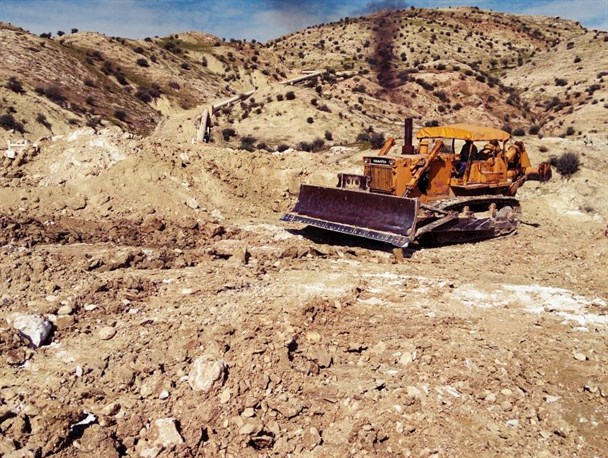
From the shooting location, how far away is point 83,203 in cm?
1210

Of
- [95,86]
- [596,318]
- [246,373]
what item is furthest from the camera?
[95,86]

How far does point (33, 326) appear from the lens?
19.1 ft

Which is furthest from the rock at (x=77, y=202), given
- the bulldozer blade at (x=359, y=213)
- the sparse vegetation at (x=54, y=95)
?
the sparse vegetation at (x=54, y=95)

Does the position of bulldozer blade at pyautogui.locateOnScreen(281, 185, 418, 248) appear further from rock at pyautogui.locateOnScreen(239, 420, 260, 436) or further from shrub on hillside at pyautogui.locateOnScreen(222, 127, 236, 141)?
shrub on hillside at pyautogui.locateOnScreen(222, 127, 236, 141)

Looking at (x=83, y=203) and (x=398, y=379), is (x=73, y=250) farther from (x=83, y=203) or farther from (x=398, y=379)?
(x=398, y=379)

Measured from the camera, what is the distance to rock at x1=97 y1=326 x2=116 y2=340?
5.91m

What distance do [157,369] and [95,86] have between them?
120 feet

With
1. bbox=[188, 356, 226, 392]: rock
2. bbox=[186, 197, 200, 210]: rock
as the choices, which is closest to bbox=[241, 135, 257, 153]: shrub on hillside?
bbox=[186, 197, 200, 210]: rock

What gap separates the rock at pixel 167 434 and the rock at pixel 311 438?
3.43ft

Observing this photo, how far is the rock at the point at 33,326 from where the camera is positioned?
18.7 ft

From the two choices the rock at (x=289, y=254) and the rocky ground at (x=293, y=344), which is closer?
the rocky ground at (x=293, y=344)

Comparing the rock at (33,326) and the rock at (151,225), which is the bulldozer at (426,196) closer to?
the rock at (151,225)

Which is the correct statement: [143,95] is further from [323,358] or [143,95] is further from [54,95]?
[323,358]

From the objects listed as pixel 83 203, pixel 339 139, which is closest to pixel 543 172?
pixel 83 203
